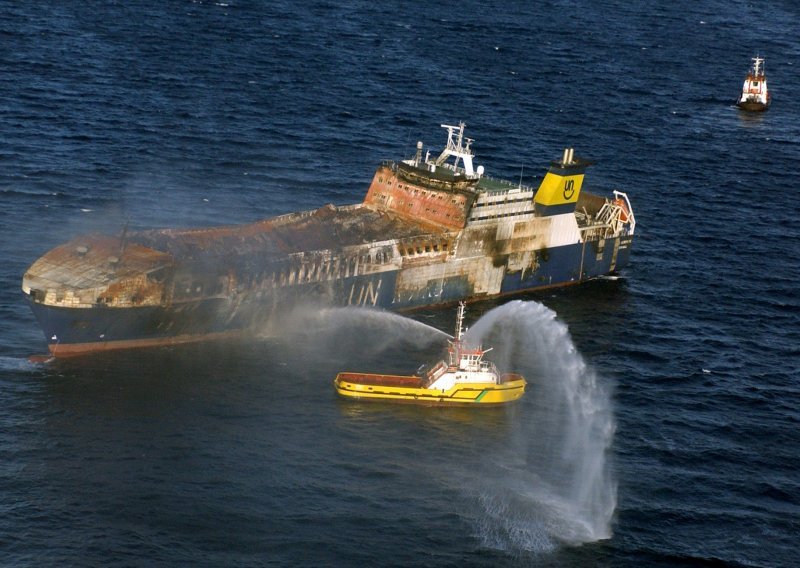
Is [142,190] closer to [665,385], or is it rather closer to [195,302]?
[195,302]

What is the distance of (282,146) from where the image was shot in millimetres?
171500

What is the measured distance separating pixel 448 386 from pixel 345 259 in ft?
71.9

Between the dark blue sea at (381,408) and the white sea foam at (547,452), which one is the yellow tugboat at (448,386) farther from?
the white sea foam at (547,452)

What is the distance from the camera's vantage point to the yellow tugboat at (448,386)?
10344cm

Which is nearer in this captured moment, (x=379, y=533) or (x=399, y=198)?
(x=379, y=533)

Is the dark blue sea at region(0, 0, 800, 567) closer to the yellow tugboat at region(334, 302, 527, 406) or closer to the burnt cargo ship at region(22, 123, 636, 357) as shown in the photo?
the yellow tugboat at region(334, 302, 527, 406)

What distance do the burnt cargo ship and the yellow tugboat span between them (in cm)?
1606

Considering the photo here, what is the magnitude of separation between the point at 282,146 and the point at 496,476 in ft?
290

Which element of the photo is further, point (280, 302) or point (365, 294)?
point (365, 294)

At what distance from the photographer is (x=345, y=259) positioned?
120125 millimetres

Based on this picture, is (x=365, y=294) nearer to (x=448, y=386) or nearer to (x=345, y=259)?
(x=345, y=259)

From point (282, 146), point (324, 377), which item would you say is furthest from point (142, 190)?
point (324, 377)

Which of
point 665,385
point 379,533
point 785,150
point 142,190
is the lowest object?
point 379,533

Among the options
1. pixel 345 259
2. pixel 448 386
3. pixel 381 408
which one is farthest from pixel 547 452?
pixel 345 259
